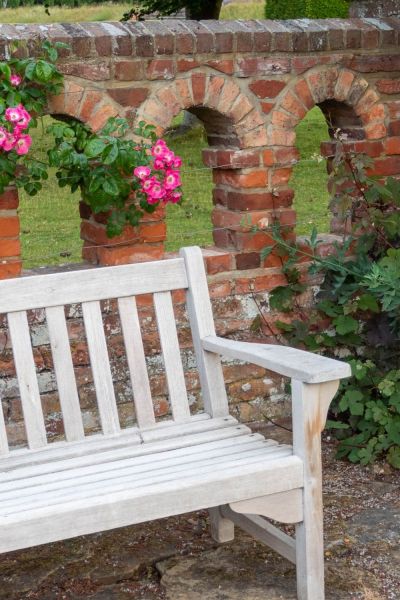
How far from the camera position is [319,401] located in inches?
116

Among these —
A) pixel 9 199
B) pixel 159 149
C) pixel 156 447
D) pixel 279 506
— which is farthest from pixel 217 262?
pixel 279 506

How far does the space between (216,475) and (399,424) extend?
142 cm

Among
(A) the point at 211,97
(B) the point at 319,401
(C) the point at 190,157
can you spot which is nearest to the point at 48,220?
(C) the point at 190,157

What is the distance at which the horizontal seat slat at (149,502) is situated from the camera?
2611 millimetres

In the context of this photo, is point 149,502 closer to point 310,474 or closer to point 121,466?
point 121,466

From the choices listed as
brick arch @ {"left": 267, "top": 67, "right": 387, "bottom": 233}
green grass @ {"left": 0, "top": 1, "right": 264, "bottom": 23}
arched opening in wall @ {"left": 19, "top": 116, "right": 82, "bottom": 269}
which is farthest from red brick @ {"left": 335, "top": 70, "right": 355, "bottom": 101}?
green grass @ {"left": 0, "top": 1, "right": 264, "bottom": 23}

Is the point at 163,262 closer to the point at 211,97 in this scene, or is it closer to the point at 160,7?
the point at 211,97

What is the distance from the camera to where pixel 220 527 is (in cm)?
345

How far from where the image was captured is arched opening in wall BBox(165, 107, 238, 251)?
4.18m

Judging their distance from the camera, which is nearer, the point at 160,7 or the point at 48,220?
the point at 48,220

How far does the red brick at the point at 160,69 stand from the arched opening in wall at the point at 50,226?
8.34ft

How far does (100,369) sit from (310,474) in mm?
792

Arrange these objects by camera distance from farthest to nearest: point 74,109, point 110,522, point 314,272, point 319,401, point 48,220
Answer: point 48,220, point 314,272, point 74,109, point 319,401, point 110,522

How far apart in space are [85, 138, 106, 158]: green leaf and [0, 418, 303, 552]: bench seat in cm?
112
